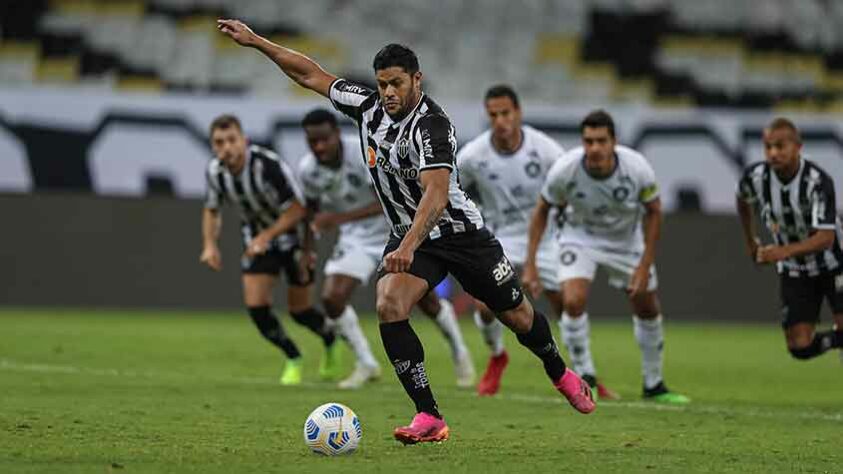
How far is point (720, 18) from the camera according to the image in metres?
25.5

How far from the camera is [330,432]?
750cm

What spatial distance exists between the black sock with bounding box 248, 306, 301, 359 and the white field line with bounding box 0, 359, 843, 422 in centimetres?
32

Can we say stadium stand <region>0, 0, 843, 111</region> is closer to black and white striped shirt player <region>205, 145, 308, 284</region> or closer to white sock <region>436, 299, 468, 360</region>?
black and white striped shirt player <region>205, 145, 308, 284</region>

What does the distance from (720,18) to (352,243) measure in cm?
1376

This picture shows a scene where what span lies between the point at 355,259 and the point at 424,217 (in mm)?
5575

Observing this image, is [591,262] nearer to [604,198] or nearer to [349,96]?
[604,198]

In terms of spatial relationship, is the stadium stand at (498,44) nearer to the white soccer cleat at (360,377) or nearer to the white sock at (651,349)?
the white soccer cleat at (360,377)

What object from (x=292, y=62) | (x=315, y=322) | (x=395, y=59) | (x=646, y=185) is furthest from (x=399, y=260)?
(x=315, y=322)

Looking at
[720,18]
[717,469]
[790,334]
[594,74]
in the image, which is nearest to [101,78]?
[594,74]

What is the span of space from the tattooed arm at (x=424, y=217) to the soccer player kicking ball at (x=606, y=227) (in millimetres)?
3440

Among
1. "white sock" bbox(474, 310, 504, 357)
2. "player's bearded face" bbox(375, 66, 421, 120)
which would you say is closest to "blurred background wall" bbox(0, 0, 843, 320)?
"white sock" bbox(474, 310, 504, 357)

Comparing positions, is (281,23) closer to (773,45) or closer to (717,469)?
(773,45)

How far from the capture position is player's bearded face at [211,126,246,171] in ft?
41.6

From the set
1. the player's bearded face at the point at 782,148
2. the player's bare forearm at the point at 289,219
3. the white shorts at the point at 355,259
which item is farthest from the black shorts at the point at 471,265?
the white shorts at the point at 355,259
